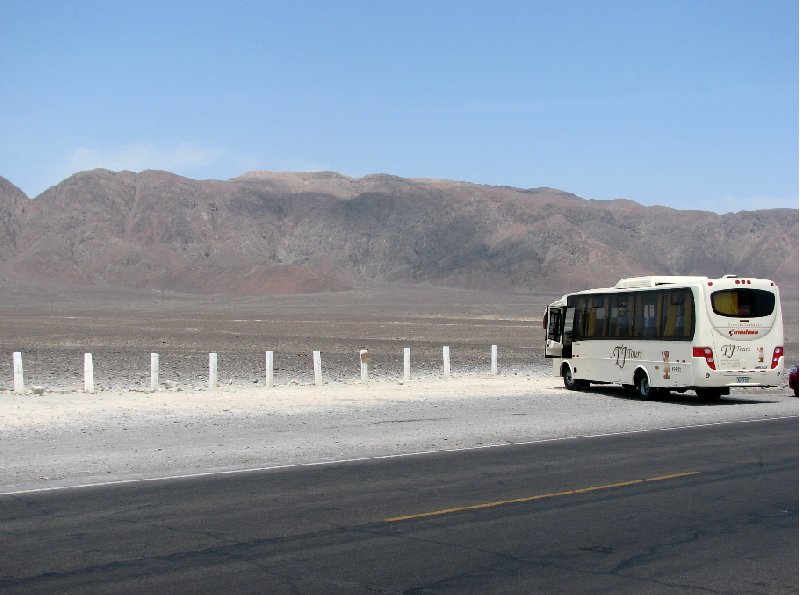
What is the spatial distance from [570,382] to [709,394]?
13.6ft

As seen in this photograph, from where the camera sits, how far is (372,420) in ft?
70.7

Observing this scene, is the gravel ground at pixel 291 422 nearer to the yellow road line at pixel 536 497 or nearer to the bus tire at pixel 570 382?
the bus tire at pixel 570 382

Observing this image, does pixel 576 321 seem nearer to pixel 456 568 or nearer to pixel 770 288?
pixel 770 288

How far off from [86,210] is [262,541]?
596 feet

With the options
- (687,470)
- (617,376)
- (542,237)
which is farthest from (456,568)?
(542,237)

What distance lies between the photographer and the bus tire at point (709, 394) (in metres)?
26.8

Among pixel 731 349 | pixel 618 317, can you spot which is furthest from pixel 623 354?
pixel 731 349

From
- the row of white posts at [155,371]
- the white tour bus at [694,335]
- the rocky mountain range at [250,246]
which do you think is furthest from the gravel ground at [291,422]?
the rocky mountain range at [250,246]

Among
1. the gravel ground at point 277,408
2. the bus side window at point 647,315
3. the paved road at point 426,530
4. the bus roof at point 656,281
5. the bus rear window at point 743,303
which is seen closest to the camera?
the paved road at point 426,530

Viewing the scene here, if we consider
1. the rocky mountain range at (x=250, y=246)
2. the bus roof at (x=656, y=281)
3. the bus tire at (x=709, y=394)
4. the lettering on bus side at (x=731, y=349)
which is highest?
the rocky mountain range at (x=250, y=246)

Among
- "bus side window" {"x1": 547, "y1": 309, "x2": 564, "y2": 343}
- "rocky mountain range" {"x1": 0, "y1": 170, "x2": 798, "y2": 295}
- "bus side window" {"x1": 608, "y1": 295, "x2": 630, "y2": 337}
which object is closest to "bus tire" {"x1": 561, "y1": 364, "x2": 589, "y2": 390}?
"bus side window" {"x1": 547, "y1": 309, "x2": 564, "y2": 343}

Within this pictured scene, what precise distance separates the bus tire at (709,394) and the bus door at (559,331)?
3.99m

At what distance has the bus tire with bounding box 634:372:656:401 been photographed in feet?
86.4

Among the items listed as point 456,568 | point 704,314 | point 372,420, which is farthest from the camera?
point 704,314
